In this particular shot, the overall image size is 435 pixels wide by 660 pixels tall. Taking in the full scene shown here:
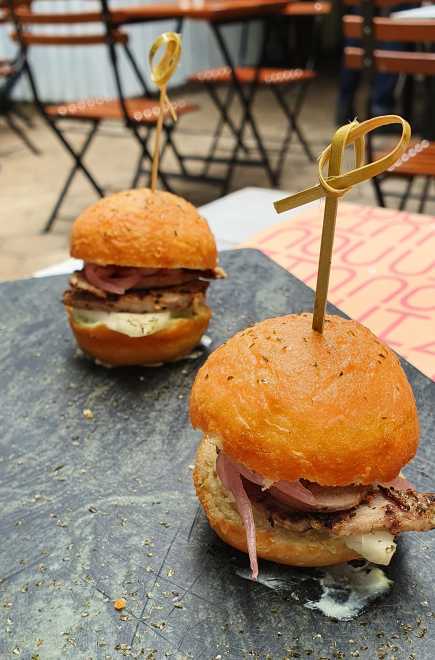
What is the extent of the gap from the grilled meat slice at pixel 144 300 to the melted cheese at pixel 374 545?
1.11 m

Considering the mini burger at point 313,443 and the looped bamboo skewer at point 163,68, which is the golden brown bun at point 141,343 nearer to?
the looped bamboo skewer at point 163,68

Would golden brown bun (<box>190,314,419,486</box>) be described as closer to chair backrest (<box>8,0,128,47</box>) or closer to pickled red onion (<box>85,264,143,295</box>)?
pickled red onion (<box>85,264,143,295</box>)

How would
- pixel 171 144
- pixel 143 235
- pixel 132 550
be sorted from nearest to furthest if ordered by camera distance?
pixel 132 550 → pixel 143 235 → pixel 171 144

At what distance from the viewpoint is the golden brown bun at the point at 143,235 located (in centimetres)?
223

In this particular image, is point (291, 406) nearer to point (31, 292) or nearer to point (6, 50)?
point (31, 292)

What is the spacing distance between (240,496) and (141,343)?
0.92m

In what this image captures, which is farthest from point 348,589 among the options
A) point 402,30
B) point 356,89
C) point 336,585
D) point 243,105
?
point 356,89

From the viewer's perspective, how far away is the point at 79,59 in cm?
1036

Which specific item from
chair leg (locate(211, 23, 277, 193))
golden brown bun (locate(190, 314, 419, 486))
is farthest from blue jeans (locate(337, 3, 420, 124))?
golden brown bun (locate(190, 314, 419, 486))

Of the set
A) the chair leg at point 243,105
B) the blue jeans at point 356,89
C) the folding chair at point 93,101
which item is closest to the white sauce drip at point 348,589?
the folding chair at point 93,101

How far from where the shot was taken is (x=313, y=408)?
4.46 feet

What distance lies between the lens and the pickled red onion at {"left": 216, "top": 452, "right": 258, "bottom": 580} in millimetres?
1399

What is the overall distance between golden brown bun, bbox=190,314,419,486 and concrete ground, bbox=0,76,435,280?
4.36 m

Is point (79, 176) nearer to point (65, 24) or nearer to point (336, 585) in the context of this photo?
point (65, 24)
